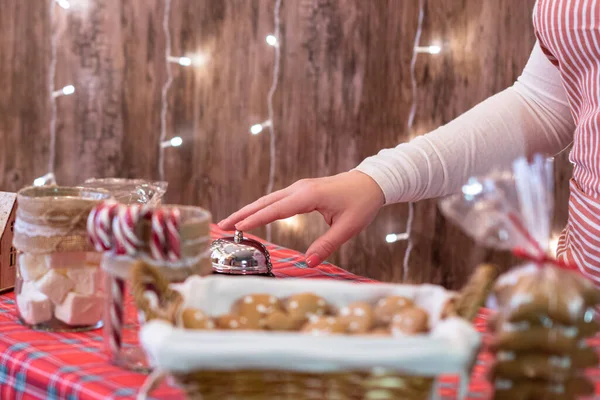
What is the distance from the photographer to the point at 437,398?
0.61 m

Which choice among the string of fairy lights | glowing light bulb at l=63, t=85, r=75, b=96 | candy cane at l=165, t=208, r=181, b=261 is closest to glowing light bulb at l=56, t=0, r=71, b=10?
the string of fairy lights

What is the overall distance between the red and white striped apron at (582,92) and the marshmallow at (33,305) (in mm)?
790

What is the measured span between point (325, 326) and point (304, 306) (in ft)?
0.17

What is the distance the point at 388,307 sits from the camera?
0.69 meters

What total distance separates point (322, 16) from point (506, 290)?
2480 mm

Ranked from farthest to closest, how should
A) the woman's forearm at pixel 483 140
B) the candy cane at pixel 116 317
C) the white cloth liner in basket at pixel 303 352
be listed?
1. the woman's forearm at pixel 483 140
2. the candy cane at pixel 116 317
3. the white cloth liner in basket at pixel 303 352

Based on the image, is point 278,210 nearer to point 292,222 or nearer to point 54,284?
point 54,284

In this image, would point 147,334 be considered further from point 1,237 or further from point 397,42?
point 397,42

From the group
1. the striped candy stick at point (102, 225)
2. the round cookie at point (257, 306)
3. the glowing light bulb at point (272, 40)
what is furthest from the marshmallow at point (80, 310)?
the glowing light bulb at point (272, 40)

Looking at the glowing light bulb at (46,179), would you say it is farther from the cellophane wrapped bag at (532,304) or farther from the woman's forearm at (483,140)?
the cellophane wrapped bag at (532,304)

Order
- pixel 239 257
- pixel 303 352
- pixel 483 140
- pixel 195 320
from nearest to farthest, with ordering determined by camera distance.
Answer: pixel 303 352 < pixel 195 320 < pixel 239 257 < pixel 483 140

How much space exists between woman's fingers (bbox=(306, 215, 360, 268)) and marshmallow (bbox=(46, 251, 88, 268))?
47cm

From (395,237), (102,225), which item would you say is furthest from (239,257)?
(395,237)

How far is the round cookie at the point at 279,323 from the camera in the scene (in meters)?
0.68
